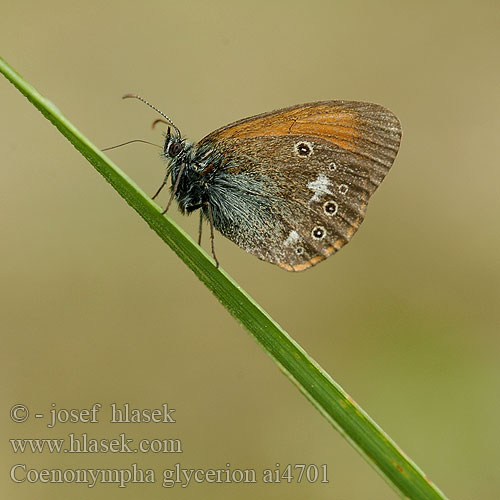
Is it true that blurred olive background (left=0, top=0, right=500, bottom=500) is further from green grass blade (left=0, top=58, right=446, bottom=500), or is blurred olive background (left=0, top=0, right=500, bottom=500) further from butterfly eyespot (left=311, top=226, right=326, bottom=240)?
green grass blade (left=0, top=58, right=446, bottom=500)

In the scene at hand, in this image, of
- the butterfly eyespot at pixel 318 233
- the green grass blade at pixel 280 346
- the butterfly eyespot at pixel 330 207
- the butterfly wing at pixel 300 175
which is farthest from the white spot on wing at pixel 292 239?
the green grass blade at pixel 280 346

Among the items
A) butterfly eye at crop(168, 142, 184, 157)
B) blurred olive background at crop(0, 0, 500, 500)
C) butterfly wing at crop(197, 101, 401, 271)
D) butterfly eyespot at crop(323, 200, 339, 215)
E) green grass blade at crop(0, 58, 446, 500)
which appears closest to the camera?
green grass blade at crop(0, 58, 446, 500)

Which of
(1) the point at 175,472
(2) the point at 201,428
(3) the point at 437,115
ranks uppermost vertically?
(3) the point at 437,115

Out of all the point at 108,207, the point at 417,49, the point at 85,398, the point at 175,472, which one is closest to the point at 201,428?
the point at 175,472

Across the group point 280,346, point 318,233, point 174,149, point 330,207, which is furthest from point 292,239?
point 280,346

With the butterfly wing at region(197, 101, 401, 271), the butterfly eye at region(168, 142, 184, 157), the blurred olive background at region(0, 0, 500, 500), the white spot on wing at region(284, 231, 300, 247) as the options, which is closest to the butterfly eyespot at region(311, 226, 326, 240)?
the butterfly wing at region(197, 101, 401, 271)

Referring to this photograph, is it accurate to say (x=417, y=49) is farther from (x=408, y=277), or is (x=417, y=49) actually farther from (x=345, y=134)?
(x=345, y=134)

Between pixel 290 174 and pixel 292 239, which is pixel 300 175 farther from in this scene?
pixel 292 239

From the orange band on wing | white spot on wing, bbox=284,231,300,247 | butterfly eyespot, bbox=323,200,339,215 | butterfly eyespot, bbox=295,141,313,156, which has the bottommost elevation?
white spot on wing, bbox=284,231,300,247
